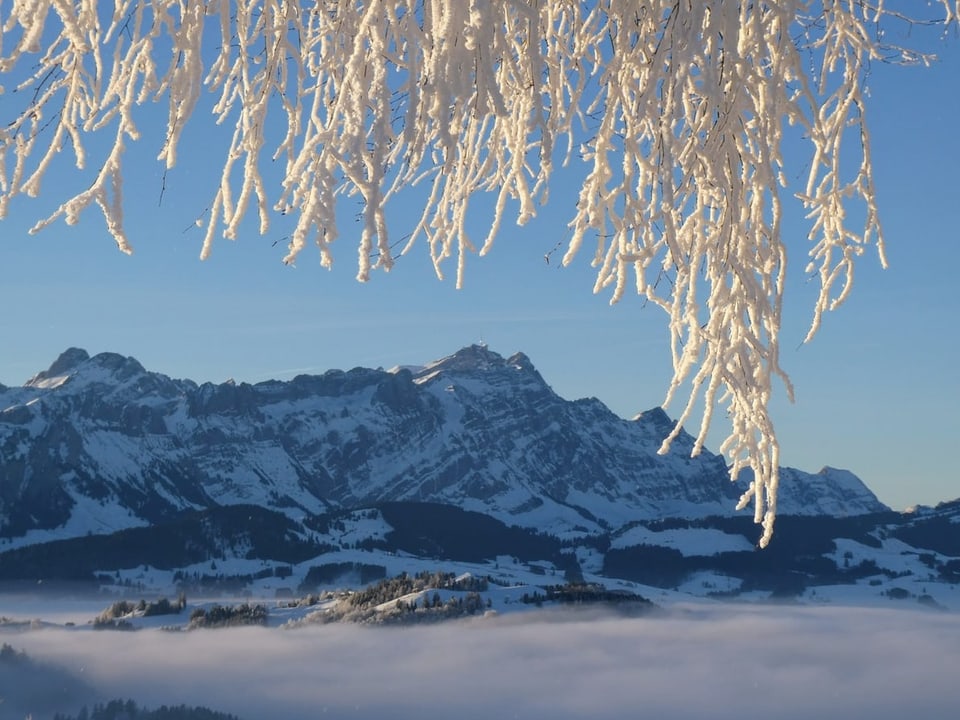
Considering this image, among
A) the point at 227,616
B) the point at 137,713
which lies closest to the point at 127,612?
the point at 227,616

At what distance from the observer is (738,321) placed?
8.41ft

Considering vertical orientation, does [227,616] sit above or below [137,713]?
above

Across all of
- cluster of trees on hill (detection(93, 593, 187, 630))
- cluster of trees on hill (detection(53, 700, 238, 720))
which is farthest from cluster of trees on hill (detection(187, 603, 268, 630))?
cluster of trees on hill (detection(53, 700, 238, 720))

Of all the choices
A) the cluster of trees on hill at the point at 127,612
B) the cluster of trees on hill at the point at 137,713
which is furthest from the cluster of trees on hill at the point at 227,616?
the cluster of trees on hill at the point at 137,713

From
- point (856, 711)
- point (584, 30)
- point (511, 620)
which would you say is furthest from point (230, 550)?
point (584, 30)

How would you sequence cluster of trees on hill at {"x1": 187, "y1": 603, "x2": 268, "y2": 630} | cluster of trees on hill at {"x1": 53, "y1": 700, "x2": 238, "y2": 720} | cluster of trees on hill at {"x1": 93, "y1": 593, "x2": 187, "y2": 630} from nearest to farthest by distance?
cluster of trees on hill at {"x1": 53, "y1": 700, "x2": 238, "y2": 720}, cluster of trees on hill at {"x1": 187, "y1": 603, "x2": 268, "y2": 630}, cluster of trees on hill at {"x1": 93, "y1": 593, "x2": 187, "y2": 630}

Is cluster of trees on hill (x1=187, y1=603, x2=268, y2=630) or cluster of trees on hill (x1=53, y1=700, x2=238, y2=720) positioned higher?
cluster of trees on hill (x1=187, y1=603, x2=268, y2=630)

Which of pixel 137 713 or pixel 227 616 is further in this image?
pixel 227 616

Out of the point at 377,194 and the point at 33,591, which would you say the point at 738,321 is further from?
the point at 33,591

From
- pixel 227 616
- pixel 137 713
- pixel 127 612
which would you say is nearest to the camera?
pixel 137 713

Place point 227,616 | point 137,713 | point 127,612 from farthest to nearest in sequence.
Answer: point 127,612, point 227,616, point 137,713

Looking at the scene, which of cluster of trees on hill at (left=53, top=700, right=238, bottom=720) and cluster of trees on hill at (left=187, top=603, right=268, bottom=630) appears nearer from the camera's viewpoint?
cluster of trees on hill at (left=53, top=700, right=238, bottom=720)

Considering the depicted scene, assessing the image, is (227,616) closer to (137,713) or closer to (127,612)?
(127,612)

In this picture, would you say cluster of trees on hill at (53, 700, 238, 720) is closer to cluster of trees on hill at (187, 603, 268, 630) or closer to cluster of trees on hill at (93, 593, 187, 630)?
cluster of trees on hill at (93, 593, 187, 630)
